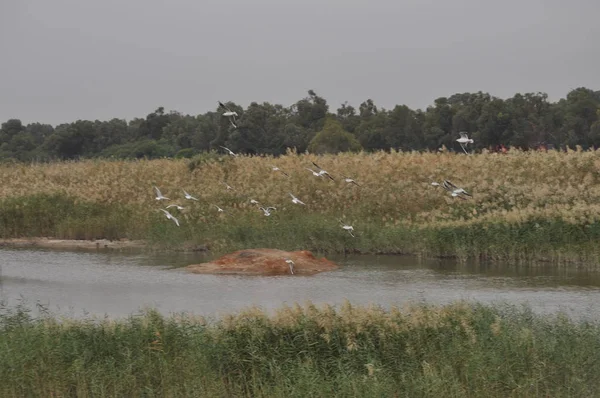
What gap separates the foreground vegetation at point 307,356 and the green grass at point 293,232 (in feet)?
54.4

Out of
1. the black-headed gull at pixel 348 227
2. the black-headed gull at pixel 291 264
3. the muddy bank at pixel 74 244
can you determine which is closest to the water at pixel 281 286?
the black-headed gull at pixel 291 264

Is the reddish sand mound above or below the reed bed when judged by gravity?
below

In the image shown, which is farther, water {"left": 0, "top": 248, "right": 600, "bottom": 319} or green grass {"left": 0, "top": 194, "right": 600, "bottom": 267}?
green grass {"left": 0, "top": 194, "right": 600, "bottom": 267}

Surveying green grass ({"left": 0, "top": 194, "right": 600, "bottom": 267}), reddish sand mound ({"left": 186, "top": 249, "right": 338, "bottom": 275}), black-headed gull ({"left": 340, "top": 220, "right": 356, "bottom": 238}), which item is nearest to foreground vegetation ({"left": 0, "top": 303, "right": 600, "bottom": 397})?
reddish sand mound ({"left": 186, "top": 249, "right": 338, "bottom": 275})

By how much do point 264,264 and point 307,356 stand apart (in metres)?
17.1

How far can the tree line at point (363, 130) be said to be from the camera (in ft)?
226

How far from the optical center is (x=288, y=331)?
48.9 feet

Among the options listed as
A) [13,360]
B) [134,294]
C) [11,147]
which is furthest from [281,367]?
[11,147]

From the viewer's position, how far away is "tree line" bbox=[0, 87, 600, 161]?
226 feet

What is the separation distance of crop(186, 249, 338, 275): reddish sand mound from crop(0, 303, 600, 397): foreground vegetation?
1555cm

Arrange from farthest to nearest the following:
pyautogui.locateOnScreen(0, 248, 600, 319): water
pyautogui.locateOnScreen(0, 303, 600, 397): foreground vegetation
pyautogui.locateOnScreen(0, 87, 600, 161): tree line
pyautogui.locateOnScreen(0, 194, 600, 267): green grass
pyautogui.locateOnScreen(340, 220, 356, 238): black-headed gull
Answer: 1. pyautogui.locateOnScreen(0, 87, 600, 161): tree line
2. pyautogui.locateOnScreen(340, 220, 356, 238): black-headed gull
3. pyautogui.locateOnScreen(0, 194, 600, 267): green grass
4. pyautogui.locateOnScreen(0, 248, 600, 319): water
5. pyautogui.locateOnScreen(0, 303, 600, 397): foreground vegetation

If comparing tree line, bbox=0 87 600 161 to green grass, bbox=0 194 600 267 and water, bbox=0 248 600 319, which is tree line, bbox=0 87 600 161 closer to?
green grass, bbox=0 194 600 267

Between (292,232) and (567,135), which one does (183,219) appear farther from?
(567,135)

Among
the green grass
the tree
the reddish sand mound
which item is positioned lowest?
the reddish sand mound
